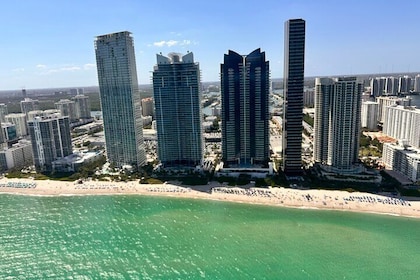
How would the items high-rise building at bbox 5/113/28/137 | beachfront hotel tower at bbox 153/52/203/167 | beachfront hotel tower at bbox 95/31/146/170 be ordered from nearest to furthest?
beachfront hotel tower at bbox 153/52/203/167 < beachfront hotel tower at bbox 95/31/146/170 < high-rise building at bbox 5/113/28/137

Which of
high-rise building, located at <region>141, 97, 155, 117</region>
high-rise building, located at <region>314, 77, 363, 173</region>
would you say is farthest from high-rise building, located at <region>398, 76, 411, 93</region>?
high-rise building, located at <region>141, 97, 155, 117</region>

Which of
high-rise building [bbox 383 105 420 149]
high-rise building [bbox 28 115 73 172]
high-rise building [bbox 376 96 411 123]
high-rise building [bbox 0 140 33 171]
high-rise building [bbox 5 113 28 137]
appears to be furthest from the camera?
high-rise building [bbox 5 113 28 137]

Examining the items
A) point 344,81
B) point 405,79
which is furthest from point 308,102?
point 344,81

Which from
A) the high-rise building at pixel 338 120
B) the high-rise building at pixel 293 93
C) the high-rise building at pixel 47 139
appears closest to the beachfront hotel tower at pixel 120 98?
the high-rise building at pixel 47 139

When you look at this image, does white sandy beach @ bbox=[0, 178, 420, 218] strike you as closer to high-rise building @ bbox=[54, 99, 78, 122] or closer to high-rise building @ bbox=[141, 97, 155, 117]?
high-rise building @ bbox=[54, 99, 78, 122]

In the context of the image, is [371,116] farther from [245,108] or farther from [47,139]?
[47,139]

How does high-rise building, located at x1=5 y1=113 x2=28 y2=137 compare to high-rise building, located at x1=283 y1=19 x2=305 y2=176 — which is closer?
high-rise building, located at x1=283 y1=19 x2=305 y2=176

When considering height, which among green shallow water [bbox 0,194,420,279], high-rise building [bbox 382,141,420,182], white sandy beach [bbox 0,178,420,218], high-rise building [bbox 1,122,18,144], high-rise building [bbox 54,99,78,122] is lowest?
green shallow water [bbox 0,194,420,279]
